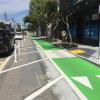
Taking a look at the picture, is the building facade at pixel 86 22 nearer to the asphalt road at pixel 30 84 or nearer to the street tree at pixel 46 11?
the street tree at pixel 46 11

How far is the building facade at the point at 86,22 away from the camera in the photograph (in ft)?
99.1

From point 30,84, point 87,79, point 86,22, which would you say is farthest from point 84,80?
point 86,22

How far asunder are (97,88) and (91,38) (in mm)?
22433

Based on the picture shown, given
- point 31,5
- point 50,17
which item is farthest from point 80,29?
point 31,5

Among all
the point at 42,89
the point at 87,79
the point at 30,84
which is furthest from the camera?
the point at 87,79

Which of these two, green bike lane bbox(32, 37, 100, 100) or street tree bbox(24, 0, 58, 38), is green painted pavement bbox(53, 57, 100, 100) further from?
street tree bbox(24, 0, 58, 38)

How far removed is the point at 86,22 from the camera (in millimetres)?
35438

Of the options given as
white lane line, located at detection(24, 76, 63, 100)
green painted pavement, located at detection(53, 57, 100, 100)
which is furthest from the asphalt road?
green painted pavement, located at detection(53, 57, 100, 100)

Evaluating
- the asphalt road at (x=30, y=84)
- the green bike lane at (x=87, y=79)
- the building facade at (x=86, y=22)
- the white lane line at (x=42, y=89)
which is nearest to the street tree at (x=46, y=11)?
the building facade at (x=86, y=22)

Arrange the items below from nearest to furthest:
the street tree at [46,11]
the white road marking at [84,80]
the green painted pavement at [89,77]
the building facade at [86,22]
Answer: the green painted pavement at [89,77], the white road marking at [84,80], the building facade at [86,22], the street tree at [46,11]

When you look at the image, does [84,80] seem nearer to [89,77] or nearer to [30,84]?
[89,77]

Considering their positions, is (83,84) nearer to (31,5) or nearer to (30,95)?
(30,95)

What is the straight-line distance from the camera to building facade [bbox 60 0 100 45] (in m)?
30.2

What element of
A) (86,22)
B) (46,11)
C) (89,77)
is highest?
(46,11)
